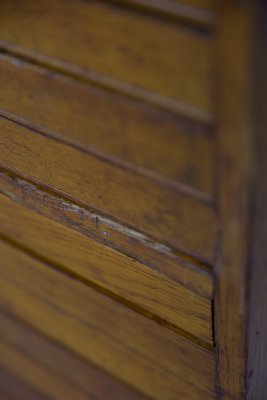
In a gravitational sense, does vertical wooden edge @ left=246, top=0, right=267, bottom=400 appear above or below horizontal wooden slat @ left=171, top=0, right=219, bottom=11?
below

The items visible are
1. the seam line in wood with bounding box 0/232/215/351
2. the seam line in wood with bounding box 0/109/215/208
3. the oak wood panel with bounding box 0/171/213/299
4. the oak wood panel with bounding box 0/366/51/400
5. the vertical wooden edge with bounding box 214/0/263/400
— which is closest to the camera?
the vertical wooden edge with bounding box 214/0/263/400

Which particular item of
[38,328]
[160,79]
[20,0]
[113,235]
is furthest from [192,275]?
[38,328]

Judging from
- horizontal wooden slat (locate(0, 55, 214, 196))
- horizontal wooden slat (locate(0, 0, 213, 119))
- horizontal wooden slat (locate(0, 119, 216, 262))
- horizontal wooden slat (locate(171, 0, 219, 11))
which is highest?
horizontal wooden slat (locate(171, 0, 219, 11))

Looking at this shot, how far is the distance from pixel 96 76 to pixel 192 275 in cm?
30

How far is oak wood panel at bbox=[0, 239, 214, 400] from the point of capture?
100 cm

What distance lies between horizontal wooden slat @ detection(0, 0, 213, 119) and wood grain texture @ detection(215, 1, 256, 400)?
22 mm

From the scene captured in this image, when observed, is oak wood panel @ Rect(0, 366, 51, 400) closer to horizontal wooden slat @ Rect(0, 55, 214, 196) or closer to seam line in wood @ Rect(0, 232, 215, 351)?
seam line in wood @ Rect(0, 232, 215, 351)

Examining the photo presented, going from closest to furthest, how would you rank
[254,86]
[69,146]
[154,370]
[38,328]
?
[254,86], [69,146], [154,370], [38,328]

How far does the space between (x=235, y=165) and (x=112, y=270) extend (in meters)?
0.39

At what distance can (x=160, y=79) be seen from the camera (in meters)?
0.62

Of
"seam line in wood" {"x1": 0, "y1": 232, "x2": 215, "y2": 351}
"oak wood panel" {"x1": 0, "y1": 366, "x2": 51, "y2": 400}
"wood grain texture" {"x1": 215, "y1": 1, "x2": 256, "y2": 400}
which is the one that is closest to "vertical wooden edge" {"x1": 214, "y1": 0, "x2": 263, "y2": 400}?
"wood grain texture" {"x1": 215, "y1": 1, "x2": 256, "y2": 400}

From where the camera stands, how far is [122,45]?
2.06 feet

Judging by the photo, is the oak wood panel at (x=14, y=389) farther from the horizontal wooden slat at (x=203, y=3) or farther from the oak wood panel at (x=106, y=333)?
the horizontal wooden slat at (x=203, y=3)

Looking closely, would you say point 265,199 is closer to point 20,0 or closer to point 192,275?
point 192,275
